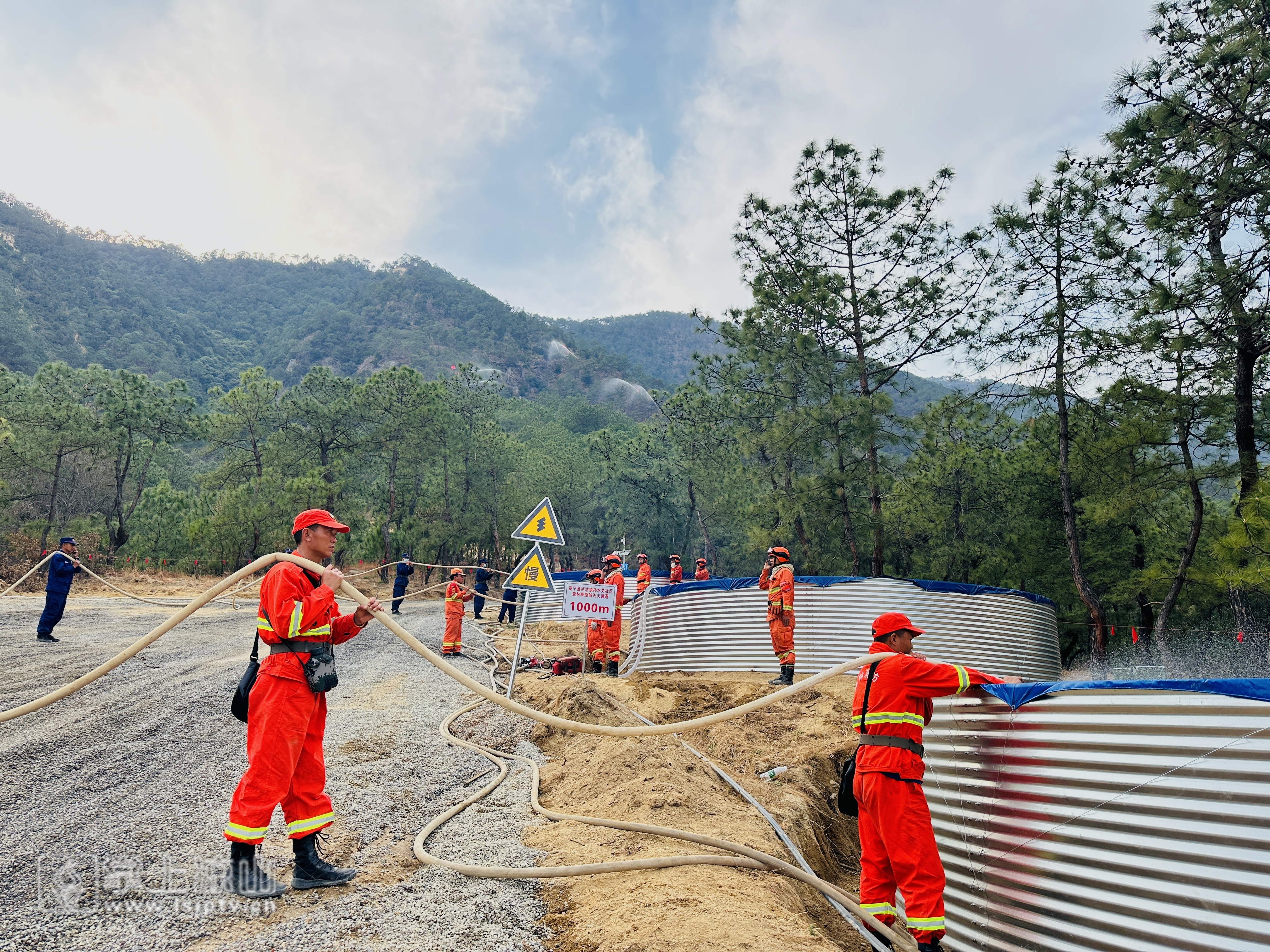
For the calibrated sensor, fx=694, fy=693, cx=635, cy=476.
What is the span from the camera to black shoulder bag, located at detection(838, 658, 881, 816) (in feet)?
12.5

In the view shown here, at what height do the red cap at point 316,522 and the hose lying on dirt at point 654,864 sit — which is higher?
the red cap at point 316,522

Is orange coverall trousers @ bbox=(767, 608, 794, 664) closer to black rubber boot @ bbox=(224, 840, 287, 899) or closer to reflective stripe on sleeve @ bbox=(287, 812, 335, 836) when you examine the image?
reflective stripe on sleeve @ bbox=(287, 812, 335, 836)

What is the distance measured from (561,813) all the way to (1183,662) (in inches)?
619

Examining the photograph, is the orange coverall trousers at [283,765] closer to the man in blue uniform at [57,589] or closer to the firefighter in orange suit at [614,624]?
the firefighter in orange suit at [614,624]

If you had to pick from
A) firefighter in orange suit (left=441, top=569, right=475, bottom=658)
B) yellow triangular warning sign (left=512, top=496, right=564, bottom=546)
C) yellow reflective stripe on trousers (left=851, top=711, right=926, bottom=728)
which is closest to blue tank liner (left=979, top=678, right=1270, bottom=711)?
yellow reflective stripe on trousers (left=851, top=711, right=926, bottom=728)

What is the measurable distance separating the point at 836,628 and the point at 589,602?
4067 millimetres

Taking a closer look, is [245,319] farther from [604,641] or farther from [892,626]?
[892,626]

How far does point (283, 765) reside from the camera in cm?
326

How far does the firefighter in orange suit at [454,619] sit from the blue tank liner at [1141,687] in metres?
10.0

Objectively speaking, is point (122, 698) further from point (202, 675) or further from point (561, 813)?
Result: point (561, 813)

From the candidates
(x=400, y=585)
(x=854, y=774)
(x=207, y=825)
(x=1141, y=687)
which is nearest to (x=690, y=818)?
(x=854, y=774)

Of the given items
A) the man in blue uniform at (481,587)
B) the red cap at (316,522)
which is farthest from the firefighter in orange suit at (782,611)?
the man in blue uniform at (481,587)

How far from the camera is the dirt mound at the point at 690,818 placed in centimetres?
296

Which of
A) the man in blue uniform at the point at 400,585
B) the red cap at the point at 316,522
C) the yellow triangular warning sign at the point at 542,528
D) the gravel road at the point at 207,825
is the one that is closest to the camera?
the gravel road at the point at 207,825
